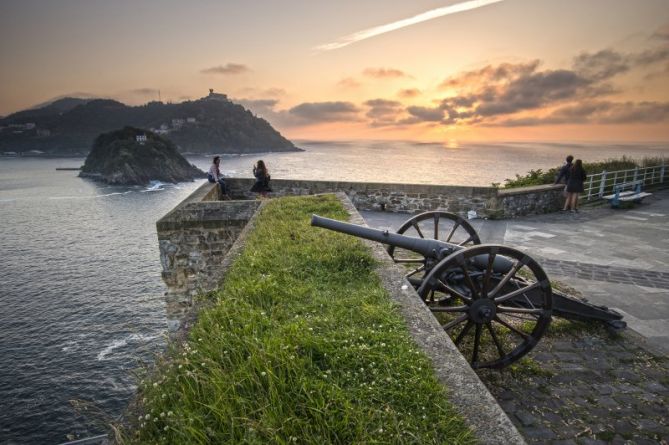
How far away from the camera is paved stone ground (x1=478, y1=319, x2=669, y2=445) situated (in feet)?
9.80

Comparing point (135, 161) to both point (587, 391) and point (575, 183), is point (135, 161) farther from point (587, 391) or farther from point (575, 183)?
A: point (587, 391)

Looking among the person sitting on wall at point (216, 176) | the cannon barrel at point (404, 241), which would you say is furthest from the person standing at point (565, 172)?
the person sitting on wall at point (216, 176)

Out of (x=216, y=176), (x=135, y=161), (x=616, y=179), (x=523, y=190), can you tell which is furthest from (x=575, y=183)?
(x=135, y=161)

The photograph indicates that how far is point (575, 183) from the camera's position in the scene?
1115 cm

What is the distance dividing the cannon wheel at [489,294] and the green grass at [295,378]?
32.0 inches

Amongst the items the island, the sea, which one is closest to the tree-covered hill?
the island

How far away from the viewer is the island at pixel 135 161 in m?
92.9

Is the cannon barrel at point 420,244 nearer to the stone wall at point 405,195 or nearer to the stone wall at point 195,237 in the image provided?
the stone wall at point 195,237

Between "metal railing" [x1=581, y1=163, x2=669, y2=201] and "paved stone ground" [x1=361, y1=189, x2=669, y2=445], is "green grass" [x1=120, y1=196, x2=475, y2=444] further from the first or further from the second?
"metal railing" [x1=581, y1=163, x2=669, y2=201]

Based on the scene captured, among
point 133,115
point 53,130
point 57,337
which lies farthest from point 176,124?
point 57,337

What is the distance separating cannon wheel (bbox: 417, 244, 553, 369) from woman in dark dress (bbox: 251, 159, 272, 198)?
893 cm

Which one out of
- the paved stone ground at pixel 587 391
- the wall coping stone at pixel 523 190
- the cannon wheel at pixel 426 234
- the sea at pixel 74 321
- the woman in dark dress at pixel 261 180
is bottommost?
the sea at pixel 74 321

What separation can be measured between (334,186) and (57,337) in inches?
844

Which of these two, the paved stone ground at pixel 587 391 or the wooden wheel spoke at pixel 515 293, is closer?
the paved stone ground at pixel 587 391
